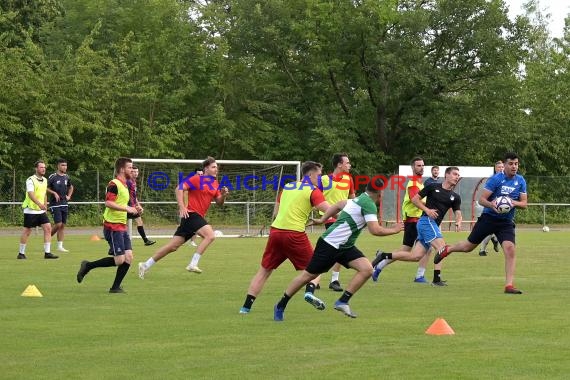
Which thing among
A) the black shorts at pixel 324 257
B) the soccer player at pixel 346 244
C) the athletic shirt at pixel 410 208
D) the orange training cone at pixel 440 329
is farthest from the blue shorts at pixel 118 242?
the orange training cone at pixel 440 329

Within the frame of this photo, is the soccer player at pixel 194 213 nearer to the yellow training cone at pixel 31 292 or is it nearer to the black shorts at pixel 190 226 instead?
the black shorts at pixel 190 226

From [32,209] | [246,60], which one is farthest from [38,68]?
[32,209]

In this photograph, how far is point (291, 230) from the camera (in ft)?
38.4

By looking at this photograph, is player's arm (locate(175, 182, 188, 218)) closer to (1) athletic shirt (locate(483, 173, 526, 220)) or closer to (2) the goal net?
(1) athletic shirt (locate(483, 173, 526, 220))

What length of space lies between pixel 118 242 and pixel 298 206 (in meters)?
3.39

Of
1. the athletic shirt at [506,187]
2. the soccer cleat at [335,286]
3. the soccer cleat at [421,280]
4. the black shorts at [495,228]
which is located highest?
the athletic shirt at [506,187]

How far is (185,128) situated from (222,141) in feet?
5.49

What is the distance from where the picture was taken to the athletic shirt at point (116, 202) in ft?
46.2

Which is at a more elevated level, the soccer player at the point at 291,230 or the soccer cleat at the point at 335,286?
the soccer player at the point at 291,230

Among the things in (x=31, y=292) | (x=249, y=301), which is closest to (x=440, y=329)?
(x=249, y=301)

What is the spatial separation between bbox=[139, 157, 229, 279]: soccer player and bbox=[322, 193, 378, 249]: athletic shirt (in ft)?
16.4

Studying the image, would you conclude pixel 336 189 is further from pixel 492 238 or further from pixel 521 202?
pixel 492 238

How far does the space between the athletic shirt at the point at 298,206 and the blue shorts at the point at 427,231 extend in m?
4.46

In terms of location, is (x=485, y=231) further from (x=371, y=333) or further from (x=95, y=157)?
(x=95, y=157)
